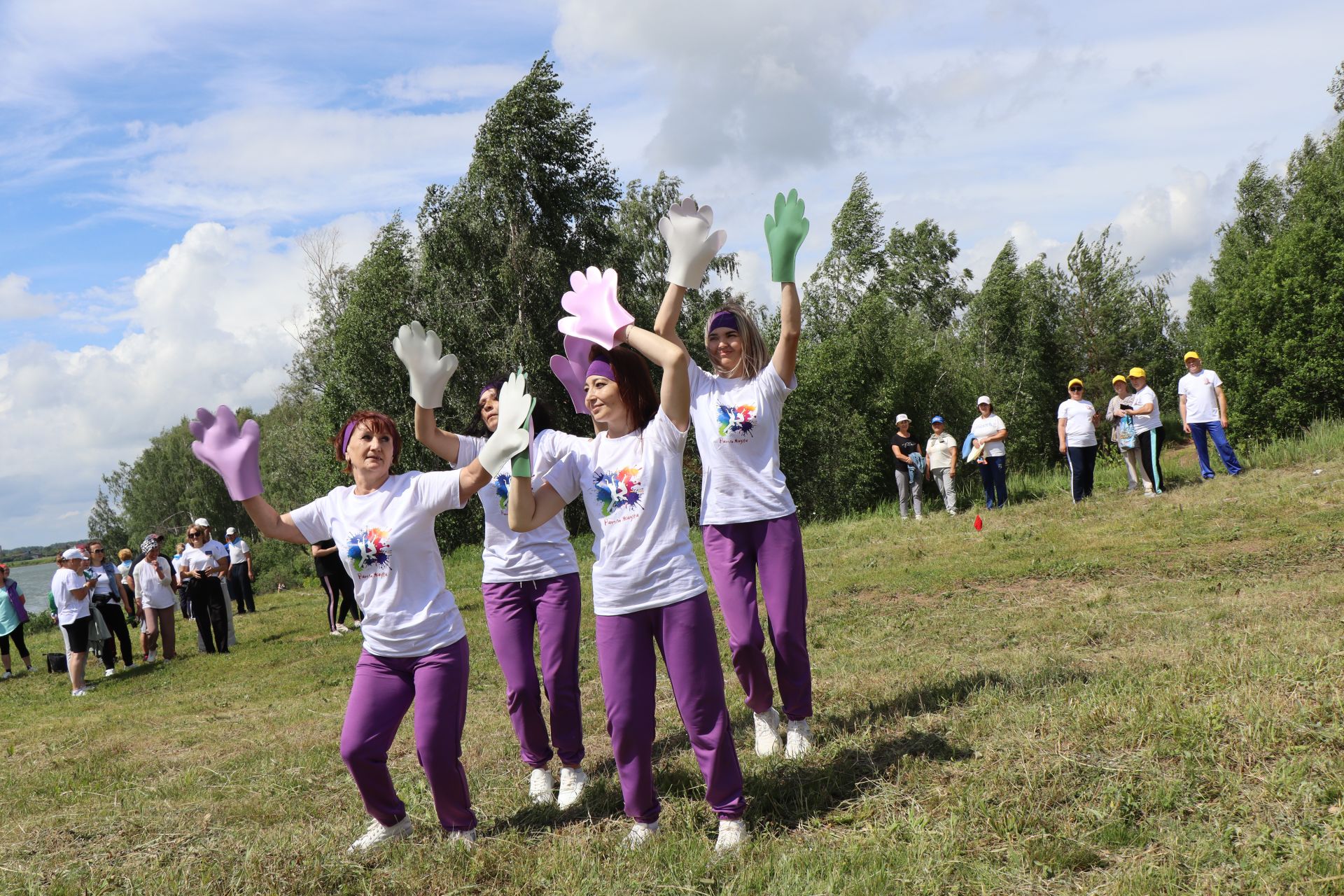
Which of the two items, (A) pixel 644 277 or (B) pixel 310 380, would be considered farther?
(B) pixel 310 380

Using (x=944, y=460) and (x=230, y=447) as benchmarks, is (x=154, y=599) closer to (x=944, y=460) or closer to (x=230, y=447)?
(x=230, y=447)

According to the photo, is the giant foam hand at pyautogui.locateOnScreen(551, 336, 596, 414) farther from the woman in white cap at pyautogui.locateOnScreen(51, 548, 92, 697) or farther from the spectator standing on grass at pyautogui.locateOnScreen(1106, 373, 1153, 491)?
the spectator standing on grass at pyautogui.locateOnScreen(1106, 373, 1153, 491)

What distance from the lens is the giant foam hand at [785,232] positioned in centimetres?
473

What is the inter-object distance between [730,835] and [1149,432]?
12.5 m

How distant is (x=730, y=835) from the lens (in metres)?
3.91

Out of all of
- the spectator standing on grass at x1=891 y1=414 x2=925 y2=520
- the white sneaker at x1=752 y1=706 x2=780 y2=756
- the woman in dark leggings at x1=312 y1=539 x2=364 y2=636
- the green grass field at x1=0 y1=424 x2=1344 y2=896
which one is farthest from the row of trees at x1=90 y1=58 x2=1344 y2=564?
the white sneaker at x1=752 y1=706 x2=780 y2=756

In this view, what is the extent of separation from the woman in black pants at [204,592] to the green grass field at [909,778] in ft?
14.7

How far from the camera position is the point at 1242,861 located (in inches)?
134

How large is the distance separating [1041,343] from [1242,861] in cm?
3932

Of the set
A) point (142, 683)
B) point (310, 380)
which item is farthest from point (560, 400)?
point (142, 683)

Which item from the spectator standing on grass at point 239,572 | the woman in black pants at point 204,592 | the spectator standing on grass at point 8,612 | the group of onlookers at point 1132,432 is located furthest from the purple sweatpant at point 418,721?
the spectator standing on grass at point 239,572

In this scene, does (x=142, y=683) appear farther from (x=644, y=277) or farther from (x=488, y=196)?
(x=644, y=277)

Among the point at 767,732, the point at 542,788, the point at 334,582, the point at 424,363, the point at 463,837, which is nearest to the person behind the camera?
the point at 463,837

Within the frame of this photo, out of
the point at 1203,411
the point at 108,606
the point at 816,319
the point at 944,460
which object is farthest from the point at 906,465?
the point at 816,319
